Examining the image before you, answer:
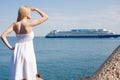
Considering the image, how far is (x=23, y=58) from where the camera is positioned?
21.7 feet

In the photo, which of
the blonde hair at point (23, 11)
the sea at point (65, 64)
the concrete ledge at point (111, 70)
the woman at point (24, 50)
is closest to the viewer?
the blonde hair at point (23, 11)

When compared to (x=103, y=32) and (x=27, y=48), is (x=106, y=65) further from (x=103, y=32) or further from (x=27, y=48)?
(x=103, y=32)

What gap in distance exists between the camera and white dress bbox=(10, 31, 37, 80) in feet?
21.7

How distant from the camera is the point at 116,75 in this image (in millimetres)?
8266

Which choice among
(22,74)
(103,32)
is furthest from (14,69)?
(103,32)

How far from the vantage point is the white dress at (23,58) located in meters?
6.61

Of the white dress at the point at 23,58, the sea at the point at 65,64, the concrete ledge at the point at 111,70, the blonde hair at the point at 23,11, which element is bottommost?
the sea at the point at 65,64

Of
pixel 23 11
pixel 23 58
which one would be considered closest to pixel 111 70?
pixel 23 58

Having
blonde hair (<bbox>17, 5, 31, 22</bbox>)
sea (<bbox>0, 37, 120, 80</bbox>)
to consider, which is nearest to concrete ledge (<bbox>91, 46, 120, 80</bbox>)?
blonde hair (<bbox>17, 5, 31, 22</bbox>)

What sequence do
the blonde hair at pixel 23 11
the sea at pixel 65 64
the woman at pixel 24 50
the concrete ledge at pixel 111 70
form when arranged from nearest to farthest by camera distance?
the blonde hair at pixel 23 11, the woman at pixel 24 50, the concrete ledge at pixel 111 70, the sea at pixel 65 64

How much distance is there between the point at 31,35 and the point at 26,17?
14.8 inches

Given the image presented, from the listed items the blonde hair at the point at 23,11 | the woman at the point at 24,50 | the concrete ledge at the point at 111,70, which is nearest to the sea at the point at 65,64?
the concrete ledge at the point at 111,70

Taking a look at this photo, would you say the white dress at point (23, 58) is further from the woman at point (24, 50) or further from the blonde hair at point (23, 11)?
the blonde hair at point (23, 11)

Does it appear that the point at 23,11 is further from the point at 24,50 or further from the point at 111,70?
the point at 111,70
